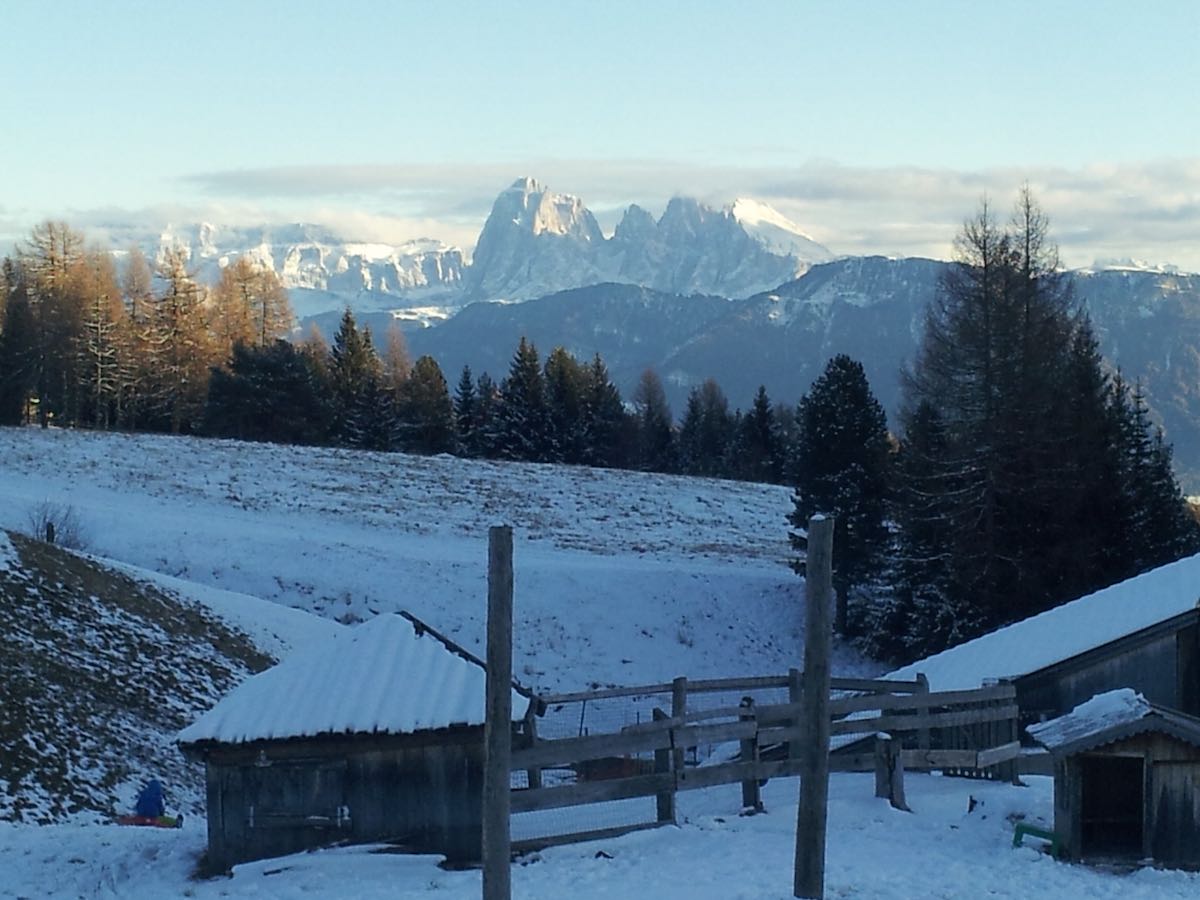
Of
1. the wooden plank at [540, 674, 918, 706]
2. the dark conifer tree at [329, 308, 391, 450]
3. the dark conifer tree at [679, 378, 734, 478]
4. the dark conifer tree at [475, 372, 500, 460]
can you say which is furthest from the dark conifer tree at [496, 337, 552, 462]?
the wooden plank at [540, 674, 918, 706]

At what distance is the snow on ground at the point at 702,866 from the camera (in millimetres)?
13328

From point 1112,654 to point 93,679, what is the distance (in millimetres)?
19214

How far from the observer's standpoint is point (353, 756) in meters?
16.0

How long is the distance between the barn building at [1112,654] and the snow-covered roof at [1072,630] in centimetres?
3

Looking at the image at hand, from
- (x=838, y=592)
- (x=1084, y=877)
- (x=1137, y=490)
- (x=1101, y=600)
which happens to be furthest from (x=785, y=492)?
(x=1084, y=877)

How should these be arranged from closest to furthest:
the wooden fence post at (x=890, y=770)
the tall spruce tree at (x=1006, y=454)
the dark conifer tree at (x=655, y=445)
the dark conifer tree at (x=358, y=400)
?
the wooden fence post at (x=890, y=770) < the tall spruce tree at (x=1006, y=454) < the dark conifer tree at (x=358, y=400) < the dark conifer tree at (x=655, y=445)

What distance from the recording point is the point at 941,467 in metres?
37.9

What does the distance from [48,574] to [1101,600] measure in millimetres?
22502

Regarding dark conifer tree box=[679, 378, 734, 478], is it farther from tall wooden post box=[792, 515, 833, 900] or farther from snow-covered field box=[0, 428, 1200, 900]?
tall wooden post box=[792, 515, 833, 900]

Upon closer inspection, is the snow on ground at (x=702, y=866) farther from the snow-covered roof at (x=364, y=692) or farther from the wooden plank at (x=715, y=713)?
the snow-covered roof at (x=364, y=692)

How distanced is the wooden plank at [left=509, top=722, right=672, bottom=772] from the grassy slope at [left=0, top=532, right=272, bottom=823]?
1078cm

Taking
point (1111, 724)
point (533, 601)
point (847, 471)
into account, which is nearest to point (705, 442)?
point (847, 471)

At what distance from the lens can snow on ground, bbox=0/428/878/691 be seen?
40.8m

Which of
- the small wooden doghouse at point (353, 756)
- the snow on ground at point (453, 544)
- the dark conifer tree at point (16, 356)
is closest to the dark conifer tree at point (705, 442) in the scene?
the snow on ground at point (453, 544)
